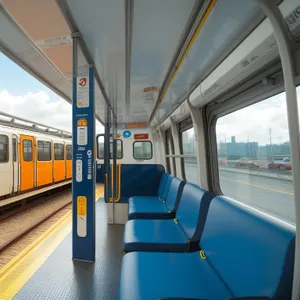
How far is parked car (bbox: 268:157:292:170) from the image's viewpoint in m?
1.78

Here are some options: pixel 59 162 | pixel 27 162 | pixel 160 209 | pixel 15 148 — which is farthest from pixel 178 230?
pixel 59 162

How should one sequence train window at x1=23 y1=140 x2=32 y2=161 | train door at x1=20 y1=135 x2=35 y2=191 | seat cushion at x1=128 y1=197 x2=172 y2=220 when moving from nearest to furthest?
seat cushion at x1=128 y1=197 x2=172 y2=220 < train door at x1=20 y1=135 x2=35 y2=191 < train window at x1=23 y1=140 x2=32 y2=161

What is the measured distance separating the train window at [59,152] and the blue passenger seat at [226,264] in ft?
29.3

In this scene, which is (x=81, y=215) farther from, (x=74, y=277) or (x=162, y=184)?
(x=162, y=184)

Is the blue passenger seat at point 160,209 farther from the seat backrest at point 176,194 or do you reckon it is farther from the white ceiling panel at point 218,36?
the white ceiling panel at point 218,36

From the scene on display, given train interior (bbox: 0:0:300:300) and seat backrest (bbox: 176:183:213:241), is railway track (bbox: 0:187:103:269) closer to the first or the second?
train interior (bbox: 0:0:300:300)

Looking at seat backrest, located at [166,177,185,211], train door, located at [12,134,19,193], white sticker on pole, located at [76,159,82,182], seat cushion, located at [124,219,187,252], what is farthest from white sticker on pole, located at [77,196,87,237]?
train door, located at [12,134,19,193]

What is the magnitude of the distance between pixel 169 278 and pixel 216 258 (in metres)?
0.43

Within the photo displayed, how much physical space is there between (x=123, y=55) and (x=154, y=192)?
3707 mm

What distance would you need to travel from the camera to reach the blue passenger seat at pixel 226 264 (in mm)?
1206

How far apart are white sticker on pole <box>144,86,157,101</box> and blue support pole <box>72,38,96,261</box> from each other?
41.2 inches

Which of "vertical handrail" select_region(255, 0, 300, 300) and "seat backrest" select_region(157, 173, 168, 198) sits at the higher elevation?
"vertical handrail" select_region(255, 0, 300, 300)

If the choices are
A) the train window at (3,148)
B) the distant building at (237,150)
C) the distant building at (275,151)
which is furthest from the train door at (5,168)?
the distant building at (275,151)

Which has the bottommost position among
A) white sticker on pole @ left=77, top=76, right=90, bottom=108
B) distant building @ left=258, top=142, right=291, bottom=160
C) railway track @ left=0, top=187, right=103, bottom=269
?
railway track @ left=0, top=187, right=103, bottom=269
